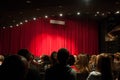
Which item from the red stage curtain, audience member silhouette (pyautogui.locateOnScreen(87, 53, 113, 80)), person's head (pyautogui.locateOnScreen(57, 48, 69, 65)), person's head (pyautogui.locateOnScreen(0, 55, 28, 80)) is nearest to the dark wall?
the red stage curtain

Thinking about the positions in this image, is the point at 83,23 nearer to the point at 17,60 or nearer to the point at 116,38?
the point at 116,38

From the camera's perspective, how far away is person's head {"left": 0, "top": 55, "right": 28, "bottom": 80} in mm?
1132

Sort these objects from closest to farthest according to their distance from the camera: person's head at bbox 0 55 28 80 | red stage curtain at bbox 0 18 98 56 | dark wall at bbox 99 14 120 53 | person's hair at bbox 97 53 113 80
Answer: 1. person's head at bbox 0 55 28 80
2. person's hair at bbox 97 53 113 80
3. red stage curtain at bbox 0 18 98 56
4. dark wall at bbox 99 14 120 53

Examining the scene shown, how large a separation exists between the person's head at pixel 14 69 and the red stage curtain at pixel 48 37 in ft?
45.2

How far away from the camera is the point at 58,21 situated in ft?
52.1

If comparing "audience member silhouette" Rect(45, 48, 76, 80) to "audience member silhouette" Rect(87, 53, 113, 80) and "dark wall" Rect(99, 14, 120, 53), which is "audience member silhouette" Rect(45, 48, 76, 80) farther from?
"dark wall" Rect(99, 14, 120, 53)

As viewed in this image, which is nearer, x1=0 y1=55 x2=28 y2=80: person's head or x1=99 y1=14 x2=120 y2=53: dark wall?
x1=0 y1=55 x2=28 y2=80: person's head

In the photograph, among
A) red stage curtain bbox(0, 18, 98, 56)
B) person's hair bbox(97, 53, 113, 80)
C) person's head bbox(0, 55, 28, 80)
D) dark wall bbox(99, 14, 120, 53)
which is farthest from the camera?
dark wall bbox(99, 14, 120, 53)

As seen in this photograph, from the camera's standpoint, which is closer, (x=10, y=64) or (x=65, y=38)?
(x=10, y=64)

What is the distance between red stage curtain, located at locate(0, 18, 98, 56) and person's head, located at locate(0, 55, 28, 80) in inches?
543

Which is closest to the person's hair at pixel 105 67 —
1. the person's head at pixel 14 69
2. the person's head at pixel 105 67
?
the person's head at pixel 105 67

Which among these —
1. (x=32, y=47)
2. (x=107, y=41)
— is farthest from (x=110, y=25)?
(x=32, y=47)

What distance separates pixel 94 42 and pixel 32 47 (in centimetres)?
483

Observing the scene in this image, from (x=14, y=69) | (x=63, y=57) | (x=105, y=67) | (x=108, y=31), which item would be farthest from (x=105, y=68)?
(x=108, y=31)
